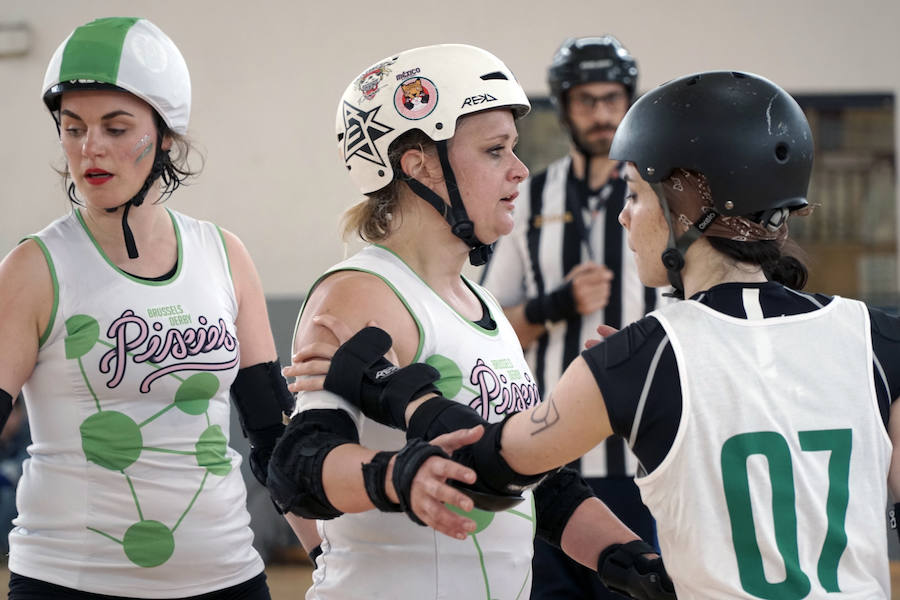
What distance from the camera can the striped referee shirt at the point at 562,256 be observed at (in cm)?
344

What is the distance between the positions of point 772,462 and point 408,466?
0.51 metres

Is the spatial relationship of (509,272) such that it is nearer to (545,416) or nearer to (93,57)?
(93,57)

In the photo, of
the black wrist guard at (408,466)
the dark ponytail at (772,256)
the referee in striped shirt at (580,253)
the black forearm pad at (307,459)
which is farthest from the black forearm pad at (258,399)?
the dark ponytail at (772,256)

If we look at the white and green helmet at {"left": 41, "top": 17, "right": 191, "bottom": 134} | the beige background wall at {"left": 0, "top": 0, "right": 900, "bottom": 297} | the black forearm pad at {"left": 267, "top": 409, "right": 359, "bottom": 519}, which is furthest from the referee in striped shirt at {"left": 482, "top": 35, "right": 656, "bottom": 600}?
the beige background wall at {"left": 0, "top": 0, "right": 900, "bottom": 297}

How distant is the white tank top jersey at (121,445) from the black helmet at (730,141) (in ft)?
3.52

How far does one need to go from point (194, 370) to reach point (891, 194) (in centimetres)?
542

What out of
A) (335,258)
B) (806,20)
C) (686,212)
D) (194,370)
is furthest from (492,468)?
(806,20)

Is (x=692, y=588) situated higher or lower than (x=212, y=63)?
lower

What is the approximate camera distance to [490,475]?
167cm

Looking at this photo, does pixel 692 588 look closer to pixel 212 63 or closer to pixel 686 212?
pixel 686 212

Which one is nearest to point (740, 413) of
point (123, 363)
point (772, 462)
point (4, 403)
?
point (772, 462)

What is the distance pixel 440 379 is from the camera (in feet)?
6.14

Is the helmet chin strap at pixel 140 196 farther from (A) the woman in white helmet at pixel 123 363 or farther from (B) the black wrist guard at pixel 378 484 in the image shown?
(B) the black wrist guard at pixel 378 484

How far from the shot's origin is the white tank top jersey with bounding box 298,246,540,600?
6.13 ft
